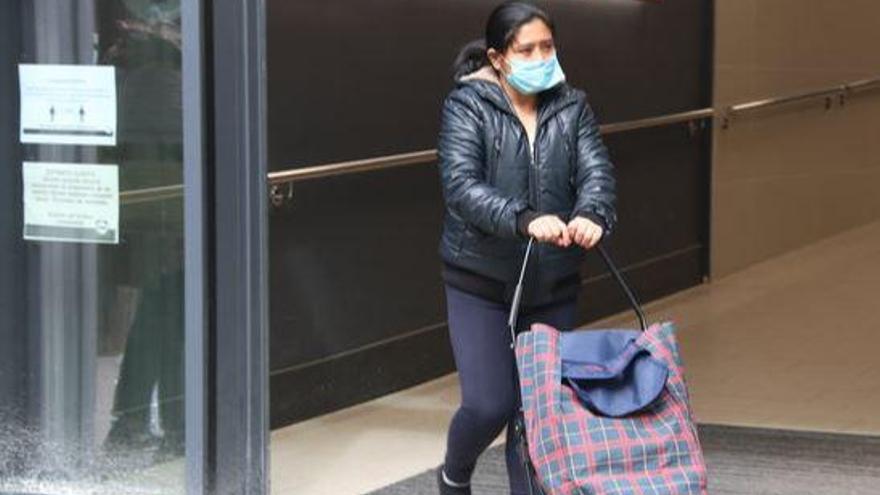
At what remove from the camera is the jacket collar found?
13.4 ft

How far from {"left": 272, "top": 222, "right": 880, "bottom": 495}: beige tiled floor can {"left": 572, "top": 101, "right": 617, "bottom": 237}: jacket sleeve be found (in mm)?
1715

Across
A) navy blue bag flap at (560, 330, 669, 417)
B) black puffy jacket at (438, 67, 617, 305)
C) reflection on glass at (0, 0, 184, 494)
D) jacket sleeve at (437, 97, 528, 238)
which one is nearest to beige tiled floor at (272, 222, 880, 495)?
reflection on glass at (0, 0, 184, 494)

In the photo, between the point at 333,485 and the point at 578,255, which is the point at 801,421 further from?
the point at 578,255

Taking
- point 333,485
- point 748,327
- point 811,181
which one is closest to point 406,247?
point 333,485

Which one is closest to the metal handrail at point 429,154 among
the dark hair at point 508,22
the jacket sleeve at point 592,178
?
the dark hair at point 508,22

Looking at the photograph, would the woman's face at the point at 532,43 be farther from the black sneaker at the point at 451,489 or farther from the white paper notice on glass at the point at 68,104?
the white paper notice on glass at the point at 68,104

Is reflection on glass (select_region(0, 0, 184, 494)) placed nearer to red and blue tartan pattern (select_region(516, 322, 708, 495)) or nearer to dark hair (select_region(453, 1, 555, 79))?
dark hair (select_region(453, 1, 555, 79))

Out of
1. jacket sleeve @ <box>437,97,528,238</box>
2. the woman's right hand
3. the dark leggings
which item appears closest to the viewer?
the woman's right hand

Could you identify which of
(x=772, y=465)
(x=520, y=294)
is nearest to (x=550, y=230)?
(x=520, y=294)

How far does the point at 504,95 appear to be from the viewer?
410cm

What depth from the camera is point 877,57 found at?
11.8 meters

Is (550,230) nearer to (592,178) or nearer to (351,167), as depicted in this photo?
(592,178)

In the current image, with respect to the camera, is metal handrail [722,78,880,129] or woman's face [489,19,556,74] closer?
woman's face [489,19,556,74]

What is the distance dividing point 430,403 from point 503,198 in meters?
2.85
